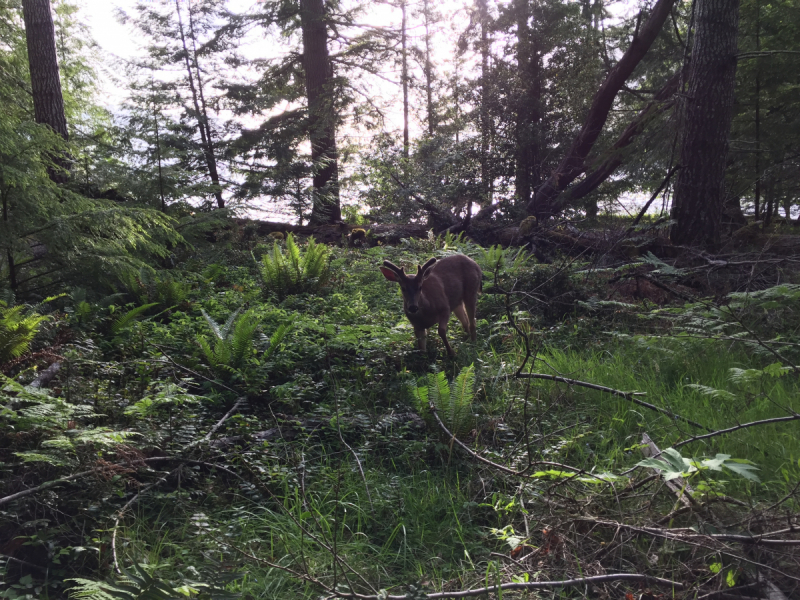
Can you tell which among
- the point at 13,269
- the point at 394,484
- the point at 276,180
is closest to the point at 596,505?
the point at 394,484

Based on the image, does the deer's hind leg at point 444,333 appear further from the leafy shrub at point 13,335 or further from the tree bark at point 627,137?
the tree bark at point 627,137

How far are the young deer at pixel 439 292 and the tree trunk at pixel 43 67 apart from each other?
722cm

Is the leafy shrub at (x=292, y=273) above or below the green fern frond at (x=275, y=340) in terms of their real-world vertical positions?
above

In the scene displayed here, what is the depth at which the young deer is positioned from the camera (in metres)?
6.07

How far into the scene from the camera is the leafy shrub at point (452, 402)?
4.02 m

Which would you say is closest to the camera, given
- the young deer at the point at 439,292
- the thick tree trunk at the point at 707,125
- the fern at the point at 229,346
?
the fern at the point at 229,346

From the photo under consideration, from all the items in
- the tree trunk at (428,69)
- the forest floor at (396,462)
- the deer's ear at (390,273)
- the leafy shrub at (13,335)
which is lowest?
the forest floor at (396,462)

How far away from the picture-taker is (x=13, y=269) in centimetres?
622

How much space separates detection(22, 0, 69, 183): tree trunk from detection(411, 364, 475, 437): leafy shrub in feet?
29.1

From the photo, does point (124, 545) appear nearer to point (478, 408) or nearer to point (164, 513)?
point (164, 513)

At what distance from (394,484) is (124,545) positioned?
5.37 feet

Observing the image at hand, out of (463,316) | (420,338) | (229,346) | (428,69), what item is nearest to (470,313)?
(463,316)

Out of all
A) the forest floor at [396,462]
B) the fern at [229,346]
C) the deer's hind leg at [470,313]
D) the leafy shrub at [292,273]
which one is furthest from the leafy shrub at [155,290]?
the deer's hind leg at [470,313]

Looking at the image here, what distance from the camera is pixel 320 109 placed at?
52.1 ft
